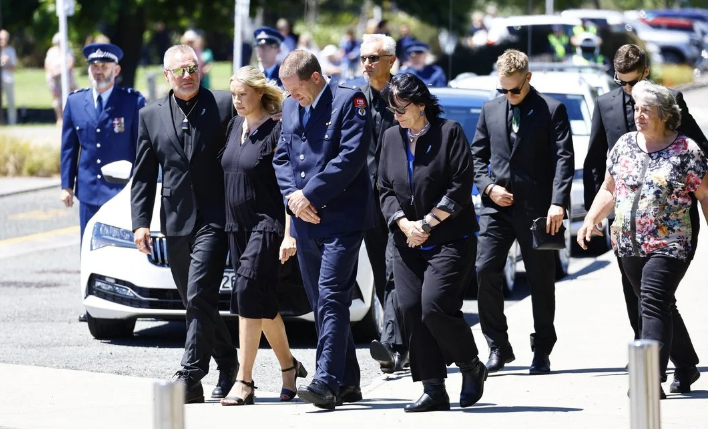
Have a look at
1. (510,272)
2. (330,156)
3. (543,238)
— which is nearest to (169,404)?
(330,156)

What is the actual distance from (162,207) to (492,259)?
6.34 feet

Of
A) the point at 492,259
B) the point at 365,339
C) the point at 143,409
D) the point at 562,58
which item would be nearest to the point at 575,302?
the point at 365,339

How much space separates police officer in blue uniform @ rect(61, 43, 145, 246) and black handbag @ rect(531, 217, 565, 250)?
3582mm

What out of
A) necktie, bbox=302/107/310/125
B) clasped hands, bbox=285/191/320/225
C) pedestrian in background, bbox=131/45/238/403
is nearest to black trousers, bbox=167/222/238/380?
pedestrian in background, bbox=131/45/238/403

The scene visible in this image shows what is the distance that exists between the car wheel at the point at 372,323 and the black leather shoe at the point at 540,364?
144 cm

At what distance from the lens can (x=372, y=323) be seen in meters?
9.41

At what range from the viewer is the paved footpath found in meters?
6.98

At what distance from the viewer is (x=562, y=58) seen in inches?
987

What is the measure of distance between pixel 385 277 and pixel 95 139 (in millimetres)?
2901

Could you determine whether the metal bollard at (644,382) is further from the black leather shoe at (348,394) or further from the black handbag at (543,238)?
the black handbag at (543,238)

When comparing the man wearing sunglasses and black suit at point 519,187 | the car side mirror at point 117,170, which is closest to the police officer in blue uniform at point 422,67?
the car side mirror at point 117,170

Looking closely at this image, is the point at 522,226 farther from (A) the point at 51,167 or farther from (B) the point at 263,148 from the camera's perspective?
(A) the point at 51,167

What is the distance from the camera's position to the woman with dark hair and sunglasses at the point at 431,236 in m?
7.13

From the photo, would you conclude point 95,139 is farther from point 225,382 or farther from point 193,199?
point 225,382
